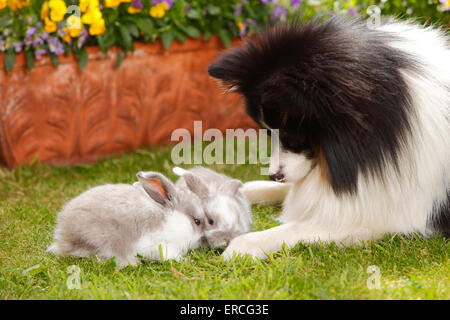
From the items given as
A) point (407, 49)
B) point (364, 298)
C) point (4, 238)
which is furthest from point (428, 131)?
point (4, 238)

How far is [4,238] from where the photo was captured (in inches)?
121

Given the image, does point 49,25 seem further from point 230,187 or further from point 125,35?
point 230,187

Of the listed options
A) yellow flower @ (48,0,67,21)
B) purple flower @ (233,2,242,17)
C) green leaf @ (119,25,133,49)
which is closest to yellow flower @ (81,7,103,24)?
yellow flower @ (48,0,67,21)

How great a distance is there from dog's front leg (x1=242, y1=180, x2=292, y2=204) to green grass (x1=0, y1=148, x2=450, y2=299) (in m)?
0.32

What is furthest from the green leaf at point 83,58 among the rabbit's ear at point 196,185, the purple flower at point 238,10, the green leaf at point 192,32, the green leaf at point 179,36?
the rabbit's ear at point 196,185

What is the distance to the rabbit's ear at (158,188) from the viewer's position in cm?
272

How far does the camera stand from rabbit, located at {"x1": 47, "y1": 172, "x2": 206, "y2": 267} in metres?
2.63

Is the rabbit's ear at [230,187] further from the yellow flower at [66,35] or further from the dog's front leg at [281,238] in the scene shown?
the yellow flower at [66,35]

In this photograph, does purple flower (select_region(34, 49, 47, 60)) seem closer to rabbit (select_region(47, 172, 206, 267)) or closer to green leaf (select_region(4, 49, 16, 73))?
green leaf (select_region(4, 49, 16, 73))

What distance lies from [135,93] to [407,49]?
2.53 meters

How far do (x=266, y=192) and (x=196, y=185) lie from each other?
799mm
